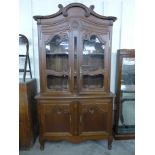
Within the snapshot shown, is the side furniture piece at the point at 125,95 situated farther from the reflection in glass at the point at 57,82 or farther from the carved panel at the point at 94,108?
the reflection in glass at the point at 57,82

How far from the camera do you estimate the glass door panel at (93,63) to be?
8.09 ft

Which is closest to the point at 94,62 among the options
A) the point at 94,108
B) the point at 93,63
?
the point at 93,63

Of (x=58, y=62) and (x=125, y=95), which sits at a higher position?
(x=58, y=62)

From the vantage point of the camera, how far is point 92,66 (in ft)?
8.35

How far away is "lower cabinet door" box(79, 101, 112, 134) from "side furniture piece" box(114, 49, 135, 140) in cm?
36

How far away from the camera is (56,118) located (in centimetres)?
247

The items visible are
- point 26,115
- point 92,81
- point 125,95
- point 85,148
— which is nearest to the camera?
point 26,115

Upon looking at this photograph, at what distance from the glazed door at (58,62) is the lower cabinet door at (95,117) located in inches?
13.9

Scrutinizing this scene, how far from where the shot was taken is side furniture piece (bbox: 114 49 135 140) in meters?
2.65

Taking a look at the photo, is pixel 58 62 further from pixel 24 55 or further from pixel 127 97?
pixel 127 97

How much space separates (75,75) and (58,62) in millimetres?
379

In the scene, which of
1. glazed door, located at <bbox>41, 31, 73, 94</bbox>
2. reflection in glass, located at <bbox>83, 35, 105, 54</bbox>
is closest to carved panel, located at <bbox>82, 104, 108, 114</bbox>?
glazed door, located at <bbox>41, 31, 73, 94</bbox>

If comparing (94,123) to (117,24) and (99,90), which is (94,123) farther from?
(117,24)
